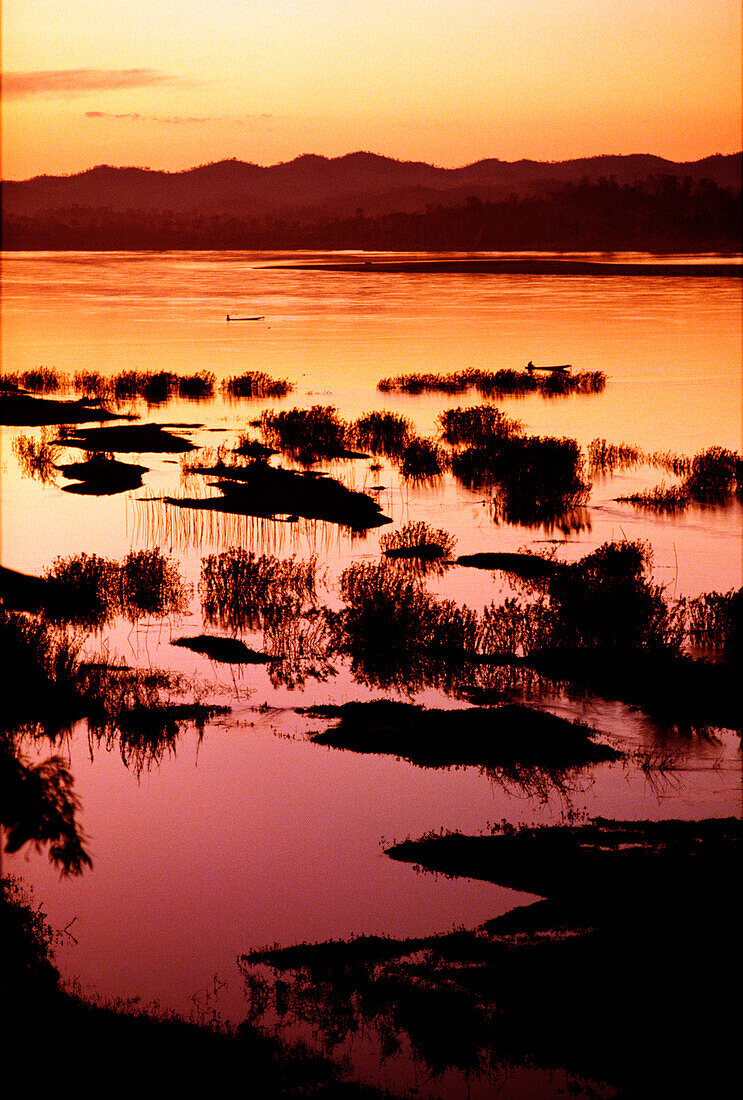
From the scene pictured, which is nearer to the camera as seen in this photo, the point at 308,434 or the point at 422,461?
the point at 422,461

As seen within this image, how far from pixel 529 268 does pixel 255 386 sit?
414 ft

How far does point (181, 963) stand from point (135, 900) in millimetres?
1329

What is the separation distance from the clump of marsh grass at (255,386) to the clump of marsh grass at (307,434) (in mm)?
8103

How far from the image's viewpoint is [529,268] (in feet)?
543

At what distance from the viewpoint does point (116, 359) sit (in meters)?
59.6

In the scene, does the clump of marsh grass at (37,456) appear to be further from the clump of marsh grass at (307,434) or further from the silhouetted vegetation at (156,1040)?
the silhouetted vegetation at (156,1040)

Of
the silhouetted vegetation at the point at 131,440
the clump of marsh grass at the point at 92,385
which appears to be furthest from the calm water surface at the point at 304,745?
the clump of marsh grass at the point at 92,385

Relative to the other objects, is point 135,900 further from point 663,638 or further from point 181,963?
point 663,638

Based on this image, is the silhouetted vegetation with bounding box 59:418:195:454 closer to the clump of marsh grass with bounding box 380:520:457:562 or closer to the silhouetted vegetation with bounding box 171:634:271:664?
the clump of marsh grass with bounding box 380:520:457:562

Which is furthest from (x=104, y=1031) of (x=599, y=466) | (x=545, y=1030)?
(x=599, y=466)

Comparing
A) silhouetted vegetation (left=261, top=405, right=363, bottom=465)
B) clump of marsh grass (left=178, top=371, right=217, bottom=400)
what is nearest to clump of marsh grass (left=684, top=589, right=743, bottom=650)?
silhouetted vegetation (left=261, top=405, right=363, bottom=465)

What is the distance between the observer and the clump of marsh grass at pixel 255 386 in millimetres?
46844

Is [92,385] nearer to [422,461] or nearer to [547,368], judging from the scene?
[422,461]

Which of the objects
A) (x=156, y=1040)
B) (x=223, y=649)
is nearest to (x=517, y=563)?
(x=223, y=649)
